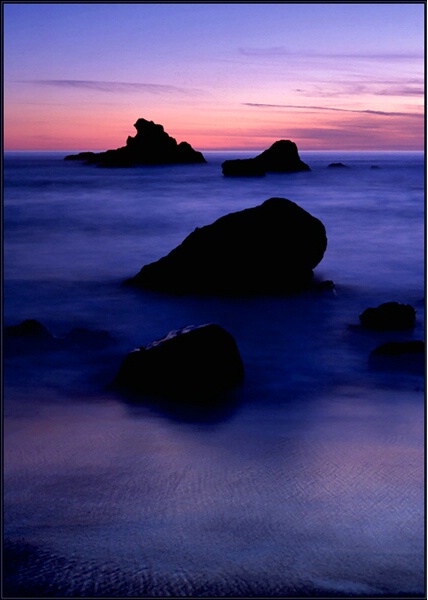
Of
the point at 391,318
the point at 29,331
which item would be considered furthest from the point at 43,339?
the point at 391,318

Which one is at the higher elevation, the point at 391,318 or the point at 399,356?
the point at 391,318

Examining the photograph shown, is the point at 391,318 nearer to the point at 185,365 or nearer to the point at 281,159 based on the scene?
the point at 185,365

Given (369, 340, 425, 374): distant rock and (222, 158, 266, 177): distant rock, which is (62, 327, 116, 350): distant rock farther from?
(222, 158, 266, 177): distant rock

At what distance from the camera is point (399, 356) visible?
6.35 meters

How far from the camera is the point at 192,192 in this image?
83.8ft

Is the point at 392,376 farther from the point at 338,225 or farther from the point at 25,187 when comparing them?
the point at 25,187

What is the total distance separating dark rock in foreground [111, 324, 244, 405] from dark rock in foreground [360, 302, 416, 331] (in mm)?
2479

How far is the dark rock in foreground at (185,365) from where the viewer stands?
527 cm

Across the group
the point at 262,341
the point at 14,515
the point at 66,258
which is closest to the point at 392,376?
the point at 262,341

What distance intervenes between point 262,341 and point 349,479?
337 centimetres

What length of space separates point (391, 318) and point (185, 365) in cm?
288

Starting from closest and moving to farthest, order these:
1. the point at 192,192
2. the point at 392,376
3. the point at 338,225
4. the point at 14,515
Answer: the point at 14,515 < the point at 392,376 < the point at 338,225 < the point at 192,192

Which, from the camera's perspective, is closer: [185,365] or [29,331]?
[185,365]

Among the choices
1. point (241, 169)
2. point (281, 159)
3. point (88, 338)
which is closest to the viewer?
point (88, 338)
